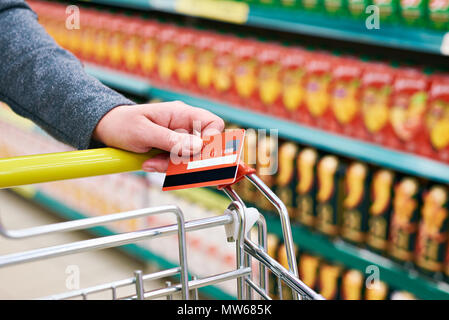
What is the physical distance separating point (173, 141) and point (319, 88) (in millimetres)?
1145

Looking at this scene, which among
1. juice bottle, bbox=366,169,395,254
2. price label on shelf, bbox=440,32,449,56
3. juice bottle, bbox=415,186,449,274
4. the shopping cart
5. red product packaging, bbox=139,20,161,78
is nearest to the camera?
the shopping cart

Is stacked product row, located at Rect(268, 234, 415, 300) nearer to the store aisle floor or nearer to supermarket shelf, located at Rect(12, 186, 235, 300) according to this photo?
supermarket shelf, located at Rect(12, 186, 235, 300)

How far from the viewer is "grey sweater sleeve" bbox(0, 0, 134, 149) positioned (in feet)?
2.77

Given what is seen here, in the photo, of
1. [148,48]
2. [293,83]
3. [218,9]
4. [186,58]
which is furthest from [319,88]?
[148,48]

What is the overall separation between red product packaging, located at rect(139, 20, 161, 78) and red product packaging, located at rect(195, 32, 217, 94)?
10.3 inches

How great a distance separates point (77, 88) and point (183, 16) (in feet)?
6.76

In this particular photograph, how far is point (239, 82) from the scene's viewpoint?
6.84 ft

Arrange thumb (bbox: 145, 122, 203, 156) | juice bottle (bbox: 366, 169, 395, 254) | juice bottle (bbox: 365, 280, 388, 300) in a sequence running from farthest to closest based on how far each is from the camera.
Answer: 1. juice bottle (bbox: 365, 280, 388, 300)
2. juice bottle (bbox: 366, 169, 395, 254)
3. thumb (bbox: 145, 122, 203, 156)

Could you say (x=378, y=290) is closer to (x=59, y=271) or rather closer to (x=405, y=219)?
(x=405, y=219)

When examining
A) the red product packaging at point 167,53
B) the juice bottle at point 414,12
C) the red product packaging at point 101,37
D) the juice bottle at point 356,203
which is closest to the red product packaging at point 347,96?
the juice bottle at point 356,203

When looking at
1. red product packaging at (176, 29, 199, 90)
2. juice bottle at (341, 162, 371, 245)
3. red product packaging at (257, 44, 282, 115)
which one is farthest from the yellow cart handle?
red product packaging at (176, 29, 199, 90)

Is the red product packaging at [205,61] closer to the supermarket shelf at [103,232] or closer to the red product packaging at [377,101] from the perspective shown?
the red product packaging at [377,101]

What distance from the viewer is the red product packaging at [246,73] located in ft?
6.69

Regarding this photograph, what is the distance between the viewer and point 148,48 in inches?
96.0
